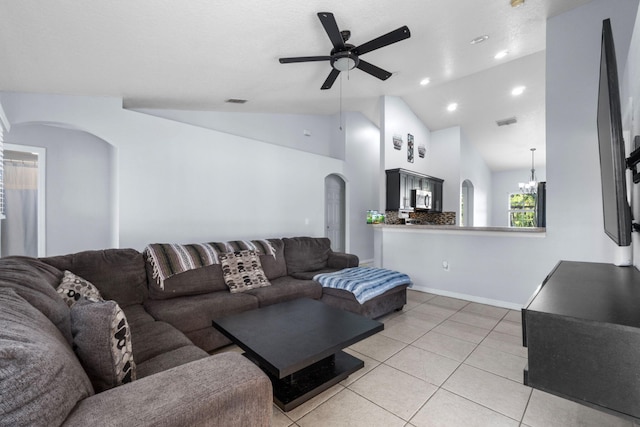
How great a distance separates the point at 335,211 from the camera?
6.53m

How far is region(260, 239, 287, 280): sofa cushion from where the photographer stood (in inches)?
136

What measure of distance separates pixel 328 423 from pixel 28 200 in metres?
4.84

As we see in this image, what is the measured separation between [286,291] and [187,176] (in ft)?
7.36

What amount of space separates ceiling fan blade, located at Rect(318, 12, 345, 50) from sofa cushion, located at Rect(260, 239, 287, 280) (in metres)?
2.45

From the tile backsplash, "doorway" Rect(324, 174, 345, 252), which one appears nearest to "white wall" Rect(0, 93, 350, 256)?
"doorway" Rect(324, 174, 345, 252)

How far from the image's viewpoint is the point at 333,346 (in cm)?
169

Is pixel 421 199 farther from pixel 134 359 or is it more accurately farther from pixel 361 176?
pixel 134 359

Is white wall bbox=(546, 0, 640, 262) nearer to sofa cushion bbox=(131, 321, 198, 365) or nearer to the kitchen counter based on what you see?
the kitchen counter

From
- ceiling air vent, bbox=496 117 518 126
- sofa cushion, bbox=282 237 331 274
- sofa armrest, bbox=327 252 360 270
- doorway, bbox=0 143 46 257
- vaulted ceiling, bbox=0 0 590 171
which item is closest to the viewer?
vaulted ceiling, bbox=0 0 590 171

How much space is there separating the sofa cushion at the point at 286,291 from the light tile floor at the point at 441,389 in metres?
0.85

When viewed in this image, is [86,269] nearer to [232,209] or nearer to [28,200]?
[232,209]

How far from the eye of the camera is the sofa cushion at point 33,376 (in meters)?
0.62

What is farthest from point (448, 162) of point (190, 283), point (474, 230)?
point (190, 283)

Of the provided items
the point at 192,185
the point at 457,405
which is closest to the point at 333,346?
the point at 457,405
